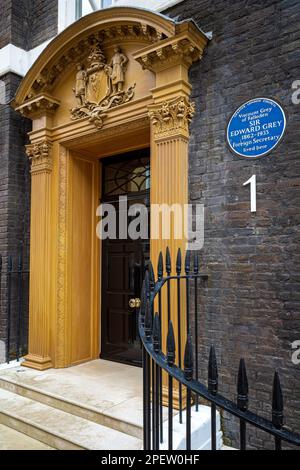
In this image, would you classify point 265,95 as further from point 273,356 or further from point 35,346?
point 35,346

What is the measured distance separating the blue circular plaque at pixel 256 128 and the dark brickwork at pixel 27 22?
11.8 feet

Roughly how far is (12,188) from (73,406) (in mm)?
3331

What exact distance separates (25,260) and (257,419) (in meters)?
4.69

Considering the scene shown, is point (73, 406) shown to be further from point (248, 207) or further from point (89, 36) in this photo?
point (89, 36)

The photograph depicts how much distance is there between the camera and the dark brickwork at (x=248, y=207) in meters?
3.10

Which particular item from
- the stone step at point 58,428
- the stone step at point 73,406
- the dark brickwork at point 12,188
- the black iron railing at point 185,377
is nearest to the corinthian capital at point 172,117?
the black iron railing at point 185,377

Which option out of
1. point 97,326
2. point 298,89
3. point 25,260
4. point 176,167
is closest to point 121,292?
point 97,326

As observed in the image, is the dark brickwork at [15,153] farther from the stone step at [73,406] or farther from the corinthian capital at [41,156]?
the stone step at [73,406]

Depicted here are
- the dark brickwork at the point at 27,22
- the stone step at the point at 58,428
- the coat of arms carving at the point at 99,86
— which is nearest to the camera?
the stone step at the point at 58,428

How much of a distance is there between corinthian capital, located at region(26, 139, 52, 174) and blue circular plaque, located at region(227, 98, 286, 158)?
2.68 meters

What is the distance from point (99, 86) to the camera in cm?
452

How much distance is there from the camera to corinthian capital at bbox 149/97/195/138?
3.61 metres

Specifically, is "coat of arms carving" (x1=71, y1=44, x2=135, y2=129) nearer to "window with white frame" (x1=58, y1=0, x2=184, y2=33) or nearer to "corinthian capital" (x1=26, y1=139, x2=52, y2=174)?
"corinthian capital" (x1=26, y1=139, x2=52, y2=174)

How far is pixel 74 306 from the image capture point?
4.95 metres
